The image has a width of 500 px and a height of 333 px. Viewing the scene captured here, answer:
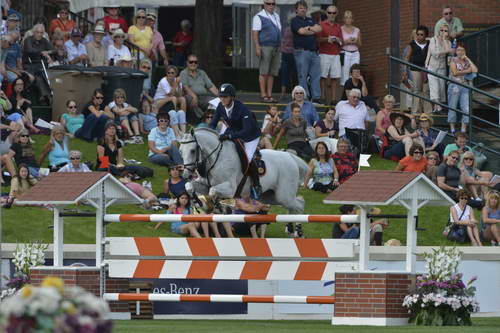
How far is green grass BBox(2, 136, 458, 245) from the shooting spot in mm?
21688

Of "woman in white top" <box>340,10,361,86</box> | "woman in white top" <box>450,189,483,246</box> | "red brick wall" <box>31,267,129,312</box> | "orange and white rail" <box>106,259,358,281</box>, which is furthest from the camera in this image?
"woman in white top" <box>340,10,361,86</box>

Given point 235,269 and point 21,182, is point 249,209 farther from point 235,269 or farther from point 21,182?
point 235,269

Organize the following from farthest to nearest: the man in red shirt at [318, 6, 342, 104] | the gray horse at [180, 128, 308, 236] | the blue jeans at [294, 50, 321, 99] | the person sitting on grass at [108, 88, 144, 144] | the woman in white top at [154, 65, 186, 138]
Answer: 1. the man in red shirt at [318, 6, 342, 104]
2. the blue jeans at [294, 50, 321, 99]
3. the woman in white top at [154, 65, 186, 138]
4. the person sitting on grass at [108, 88, 144, 144]
5. the gray horse at [180, 128, 308, 236]

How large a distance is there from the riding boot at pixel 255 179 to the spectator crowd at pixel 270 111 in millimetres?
278

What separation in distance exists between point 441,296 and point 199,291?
182 inches

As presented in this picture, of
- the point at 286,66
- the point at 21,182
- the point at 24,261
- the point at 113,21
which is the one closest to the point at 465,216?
the point at 21,182

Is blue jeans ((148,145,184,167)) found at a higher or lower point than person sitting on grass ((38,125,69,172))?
lower

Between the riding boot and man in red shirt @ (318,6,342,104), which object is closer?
the riding boot

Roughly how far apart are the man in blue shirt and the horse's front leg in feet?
29.4

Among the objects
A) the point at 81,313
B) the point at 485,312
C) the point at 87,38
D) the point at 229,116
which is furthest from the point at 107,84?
the point at 81,313

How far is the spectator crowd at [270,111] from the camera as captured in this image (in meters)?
23.1

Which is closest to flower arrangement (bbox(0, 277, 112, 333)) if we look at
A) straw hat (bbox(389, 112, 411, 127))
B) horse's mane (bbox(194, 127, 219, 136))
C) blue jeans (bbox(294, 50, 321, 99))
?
horse's mane (bbox(194, 127, 219, 136))

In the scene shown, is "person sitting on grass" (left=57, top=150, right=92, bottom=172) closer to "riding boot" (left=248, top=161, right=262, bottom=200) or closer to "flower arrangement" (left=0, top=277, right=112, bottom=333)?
"riding boot" (left=248, top=161, right=262, bottom=200)

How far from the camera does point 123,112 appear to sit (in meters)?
26.5
